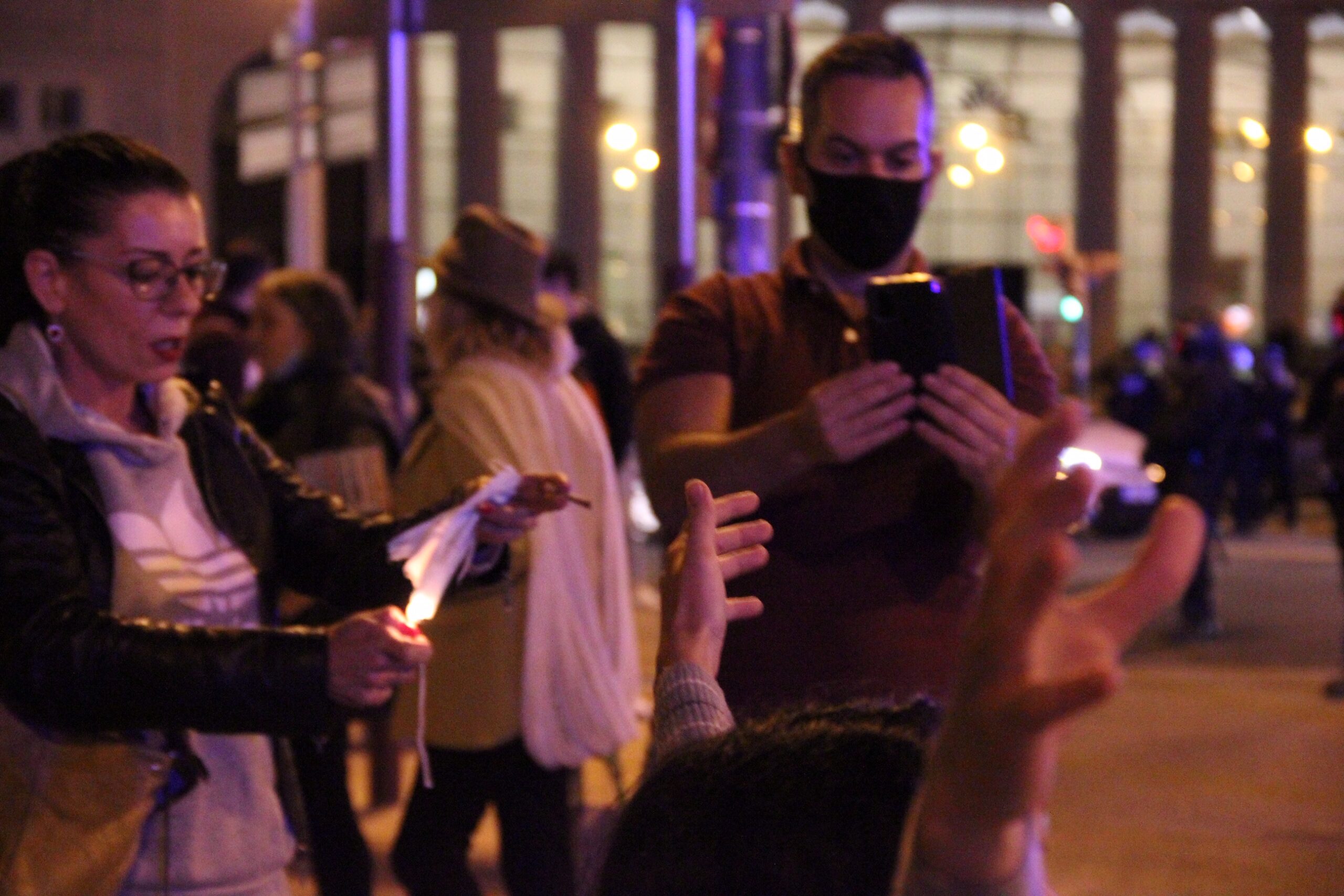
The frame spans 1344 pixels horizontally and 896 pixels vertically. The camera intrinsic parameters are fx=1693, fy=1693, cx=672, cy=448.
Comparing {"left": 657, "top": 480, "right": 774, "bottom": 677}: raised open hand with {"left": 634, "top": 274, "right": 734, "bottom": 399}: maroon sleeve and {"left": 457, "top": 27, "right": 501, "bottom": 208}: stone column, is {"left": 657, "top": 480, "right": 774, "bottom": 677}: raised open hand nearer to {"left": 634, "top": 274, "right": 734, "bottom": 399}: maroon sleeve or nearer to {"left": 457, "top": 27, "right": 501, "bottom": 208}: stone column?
{"left": 634, "top": 274, "right": 734, "bottom": 399}: maroon sleeve

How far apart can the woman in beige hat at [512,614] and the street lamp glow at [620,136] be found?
28.1 meters

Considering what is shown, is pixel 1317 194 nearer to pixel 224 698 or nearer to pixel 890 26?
pixel 890 26

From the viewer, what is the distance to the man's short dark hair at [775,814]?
1048 millimetres

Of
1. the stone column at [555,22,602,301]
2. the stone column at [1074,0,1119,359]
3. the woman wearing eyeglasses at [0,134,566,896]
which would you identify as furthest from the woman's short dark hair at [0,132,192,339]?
the stone column at [1074,0,1119,359]

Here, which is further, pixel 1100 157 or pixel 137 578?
pixel 1100 157

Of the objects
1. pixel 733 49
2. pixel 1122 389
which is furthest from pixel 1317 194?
pixel 733 49

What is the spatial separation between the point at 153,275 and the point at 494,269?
5.93ft

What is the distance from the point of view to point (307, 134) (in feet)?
49.0

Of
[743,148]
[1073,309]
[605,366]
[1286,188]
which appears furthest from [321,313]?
[1286,188]

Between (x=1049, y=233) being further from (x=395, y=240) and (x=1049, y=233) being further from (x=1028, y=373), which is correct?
(x=1028, y=373)

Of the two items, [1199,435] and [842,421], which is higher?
[842,421]

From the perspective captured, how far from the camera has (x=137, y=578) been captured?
85.2 inches

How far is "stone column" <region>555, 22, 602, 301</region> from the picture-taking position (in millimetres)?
30484

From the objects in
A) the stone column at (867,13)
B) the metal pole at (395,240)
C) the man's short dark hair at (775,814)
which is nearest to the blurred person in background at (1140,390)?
Answer: the metal pole at (395,240)
